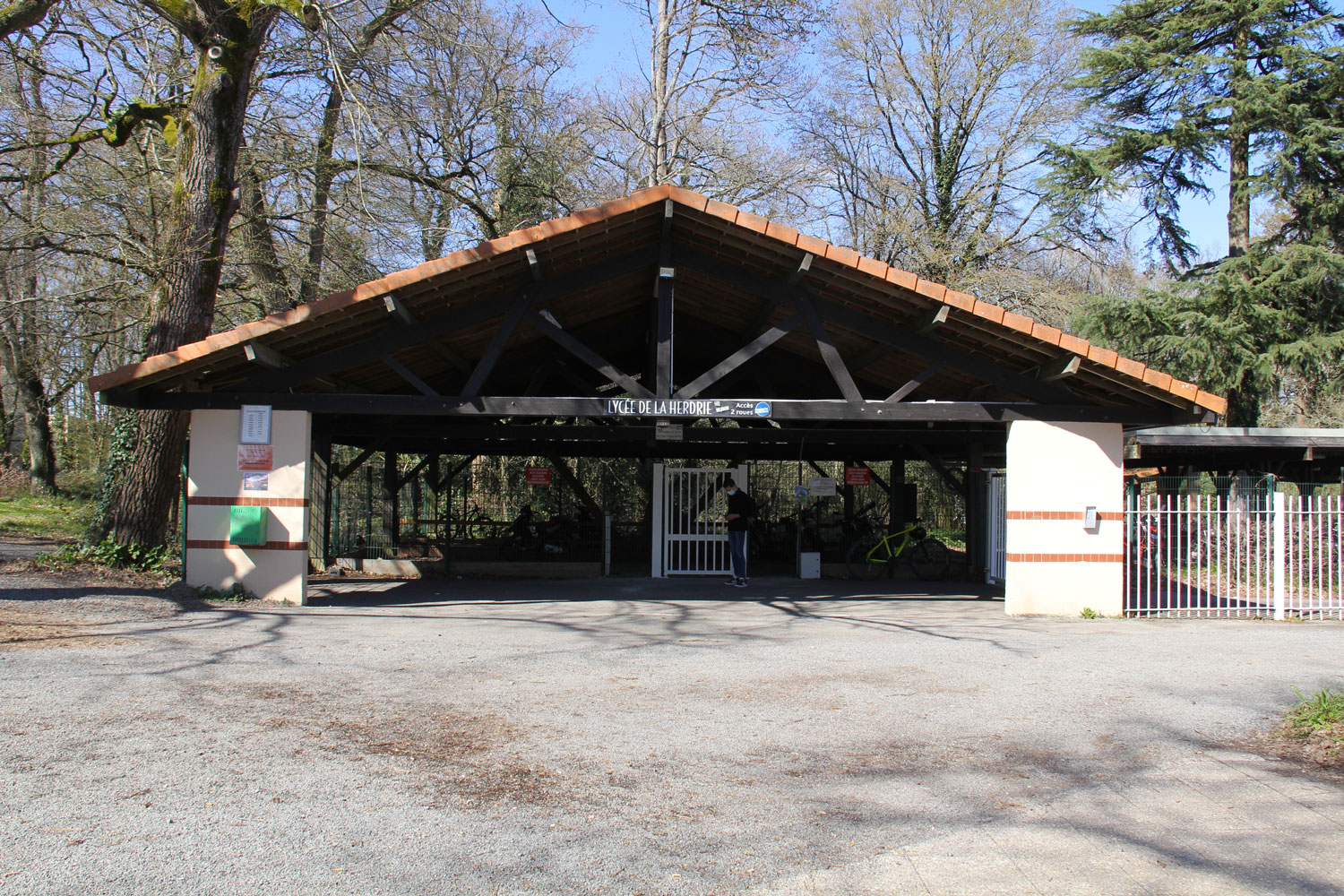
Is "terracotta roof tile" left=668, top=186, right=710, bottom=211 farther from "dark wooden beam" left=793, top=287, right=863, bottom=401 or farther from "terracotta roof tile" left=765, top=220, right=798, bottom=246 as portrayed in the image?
"dark wooden beam" left=793, top=287, right=863, bottom=401

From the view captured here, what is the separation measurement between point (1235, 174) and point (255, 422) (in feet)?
65.4

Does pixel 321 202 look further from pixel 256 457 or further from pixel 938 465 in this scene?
pixel 938 465

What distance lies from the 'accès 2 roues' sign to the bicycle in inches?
226

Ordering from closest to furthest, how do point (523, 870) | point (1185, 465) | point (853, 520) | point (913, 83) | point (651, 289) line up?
point (523, 870) < point (651, 289) < point (853, 520) < point (1185, 465) < point (913, 83)

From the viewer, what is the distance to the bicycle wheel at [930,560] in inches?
627

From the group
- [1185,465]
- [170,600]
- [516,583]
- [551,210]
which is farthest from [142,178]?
[1185,465]

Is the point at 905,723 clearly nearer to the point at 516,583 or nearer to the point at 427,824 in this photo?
the point at 427,824

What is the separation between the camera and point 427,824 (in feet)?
A: 13.1

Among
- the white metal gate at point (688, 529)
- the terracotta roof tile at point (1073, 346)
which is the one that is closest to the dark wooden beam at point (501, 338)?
the white metal gate at point (688, 529)

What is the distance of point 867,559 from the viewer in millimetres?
15867

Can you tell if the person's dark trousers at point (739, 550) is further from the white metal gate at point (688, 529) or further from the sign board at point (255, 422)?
the sign board at point (255, 422)

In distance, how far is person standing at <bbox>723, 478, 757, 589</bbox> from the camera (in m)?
13.7

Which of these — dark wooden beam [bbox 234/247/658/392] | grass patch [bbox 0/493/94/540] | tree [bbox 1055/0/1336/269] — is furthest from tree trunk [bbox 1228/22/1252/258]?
grass patch [bbox 0/493/94/540]

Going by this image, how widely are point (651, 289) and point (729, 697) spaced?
306 inches
